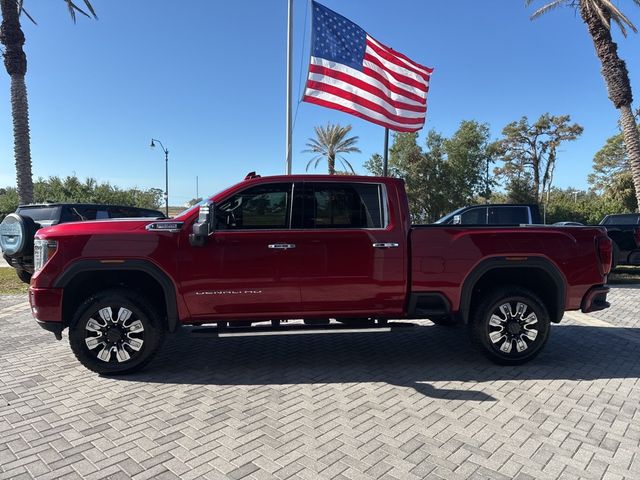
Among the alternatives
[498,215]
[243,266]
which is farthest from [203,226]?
[498,215]

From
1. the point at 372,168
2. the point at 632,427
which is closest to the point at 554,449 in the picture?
the point at 632,427

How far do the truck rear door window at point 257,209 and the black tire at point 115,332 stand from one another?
1178 millimetres

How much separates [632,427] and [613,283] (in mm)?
9251

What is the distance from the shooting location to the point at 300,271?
457 centimetres

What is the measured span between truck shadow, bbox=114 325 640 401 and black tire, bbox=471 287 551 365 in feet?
0.64

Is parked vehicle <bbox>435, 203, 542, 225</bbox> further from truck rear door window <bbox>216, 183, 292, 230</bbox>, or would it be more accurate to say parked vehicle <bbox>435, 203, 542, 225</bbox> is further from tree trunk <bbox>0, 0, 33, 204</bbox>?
tree trunk <bbox>0, 0, 33, 204</bbox>

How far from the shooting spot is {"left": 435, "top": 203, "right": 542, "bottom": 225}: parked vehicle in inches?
403

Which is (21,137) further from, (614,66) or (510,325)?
(614,66)

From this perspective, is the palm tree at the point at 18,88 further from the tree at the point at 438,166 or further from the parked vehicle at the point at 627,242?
the tree at the point at 438,166

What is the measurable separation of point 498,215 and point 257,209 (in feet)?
25.2

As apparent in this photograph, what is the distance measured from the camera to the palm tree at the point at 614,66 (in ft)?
51.1

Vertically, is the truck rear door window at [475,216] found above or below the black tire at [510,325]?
above

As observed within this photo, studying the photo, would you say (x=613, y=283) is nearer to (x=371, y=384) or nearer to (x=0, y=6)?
(x=371, y=384)

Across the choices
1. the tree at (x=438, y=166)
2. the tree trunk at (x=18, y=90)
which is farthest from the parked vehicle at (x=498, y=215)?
the tree at (x=438, y=166)
